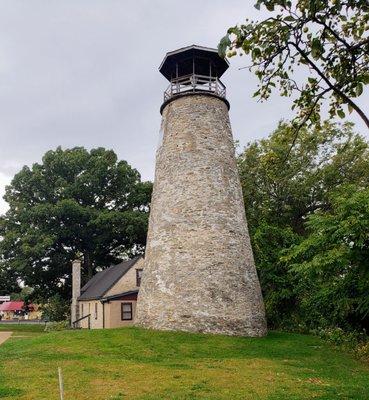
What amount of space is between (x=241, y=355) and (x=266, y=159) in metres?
12.3

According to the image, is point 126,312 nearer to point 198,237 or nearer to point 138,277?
point 138,277

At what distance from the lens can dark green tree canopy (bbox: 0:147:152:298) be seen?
140ft

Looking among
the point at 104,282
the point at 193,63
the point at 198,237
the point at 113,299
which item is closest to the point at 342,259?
the point at 198,237

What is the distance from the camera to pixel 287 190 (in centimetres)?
3428

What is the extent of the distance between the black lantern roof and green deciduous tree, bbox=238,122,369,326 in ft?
20.5

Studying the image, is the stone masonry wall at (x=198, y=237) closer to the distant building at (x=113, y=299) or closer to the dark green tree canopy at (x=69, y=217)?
the distant building at (x=113, y=299)

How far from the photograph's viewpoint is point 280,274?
3022 centimetres

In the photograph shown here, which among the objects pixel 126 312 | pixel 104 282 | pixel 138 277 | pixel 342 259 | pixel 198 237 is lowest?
pixel 126 312

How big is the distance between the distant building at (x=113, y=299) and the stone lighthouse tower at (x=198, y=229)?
7975 mm

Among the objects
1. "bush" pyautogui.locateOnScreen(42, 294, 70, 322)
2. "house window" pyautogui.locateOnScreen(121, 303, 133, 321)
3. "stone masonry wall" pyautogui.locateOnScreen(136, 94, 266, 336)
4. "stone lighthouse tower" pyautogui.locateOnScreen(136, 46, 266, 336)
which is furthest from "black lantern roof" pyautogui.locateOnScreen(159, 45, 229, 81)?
"bush" pyautogui.locateOnScreen(42, 294, 70, 322)

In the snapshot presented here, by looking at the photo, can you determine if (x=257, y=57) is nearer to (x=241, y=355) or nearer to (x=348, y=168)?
(x=241, y=355)

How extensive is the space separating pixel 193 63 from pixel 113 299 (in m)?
17.1

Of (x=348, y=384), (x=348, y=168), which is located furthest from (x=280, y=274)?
(x=348, y=384)

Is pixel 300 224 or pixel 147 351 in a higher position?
pixel 300 224
